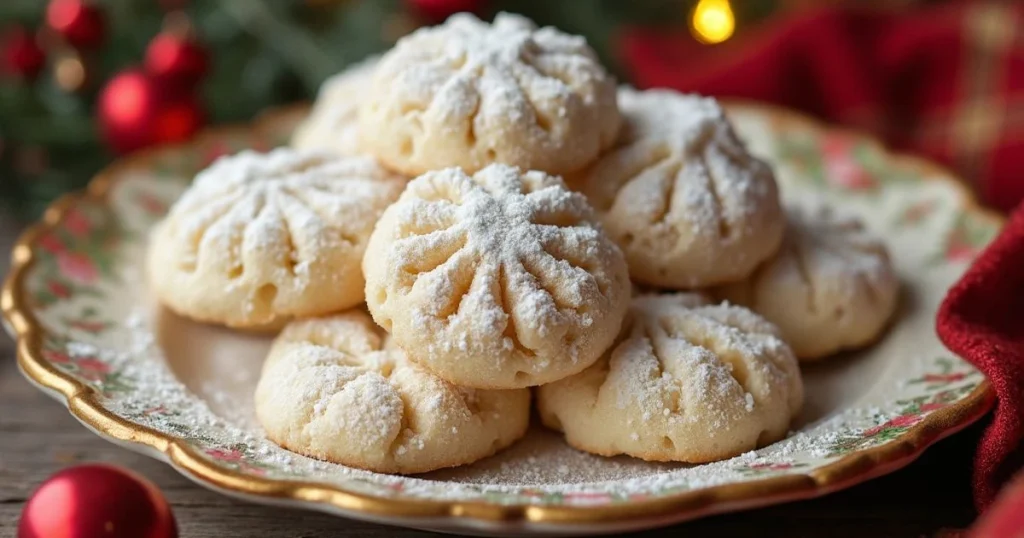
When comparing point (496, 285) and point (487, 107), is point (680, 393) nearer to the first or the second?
point (496, 285)

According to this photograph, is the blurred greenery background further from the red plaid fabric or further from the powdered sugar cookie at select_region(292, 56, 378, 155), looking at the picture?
the powdered sugar cookie at select_region(292, 56, 378, 155)

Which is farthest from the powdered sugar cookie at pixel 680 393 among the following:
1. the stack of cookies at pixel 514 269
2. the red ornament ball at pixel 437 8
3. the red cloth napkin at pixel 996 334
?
the red ornament ball at pixel 437 8

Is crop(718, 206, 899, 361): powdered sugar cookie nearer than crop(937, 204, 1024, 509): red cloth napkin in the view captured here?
No

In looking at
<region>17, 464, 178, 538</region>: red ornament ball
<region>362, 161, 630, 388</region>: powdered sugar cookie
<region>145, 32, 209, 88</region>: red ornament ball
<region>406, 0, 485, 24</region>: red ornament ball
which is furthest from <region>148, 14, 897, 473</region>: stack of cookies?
<region>145, 32, 209, 88</region>: red ornament ball

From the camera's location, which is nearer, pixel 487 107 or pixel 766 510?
pixel 766 510

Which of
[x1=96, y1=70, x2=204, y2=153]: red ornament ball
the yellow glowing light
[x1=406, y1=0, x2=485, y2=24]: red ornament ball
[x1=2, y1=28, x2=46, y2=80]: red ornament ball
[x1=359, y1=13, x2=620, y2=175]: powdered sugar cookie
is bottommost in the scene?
[x1=96, y1=70, x2=204, y2=153]: red ornament ball

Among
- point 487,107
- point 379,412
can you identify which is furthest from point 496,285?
point 487,107

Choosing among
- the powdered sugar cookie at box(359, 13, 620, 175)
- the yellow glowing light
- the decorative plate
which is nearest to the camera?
the decorative plate

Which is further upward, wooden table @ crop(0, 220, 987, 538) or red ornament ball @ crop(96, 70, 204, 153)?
red ornament ball @ crop(96, 70, 204, 153)

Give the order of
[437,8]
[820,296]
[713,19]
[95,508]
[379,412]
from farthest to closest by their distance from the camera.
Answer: [713,19] → [437,8] → [820,296] → [379,412] → [95,508]
